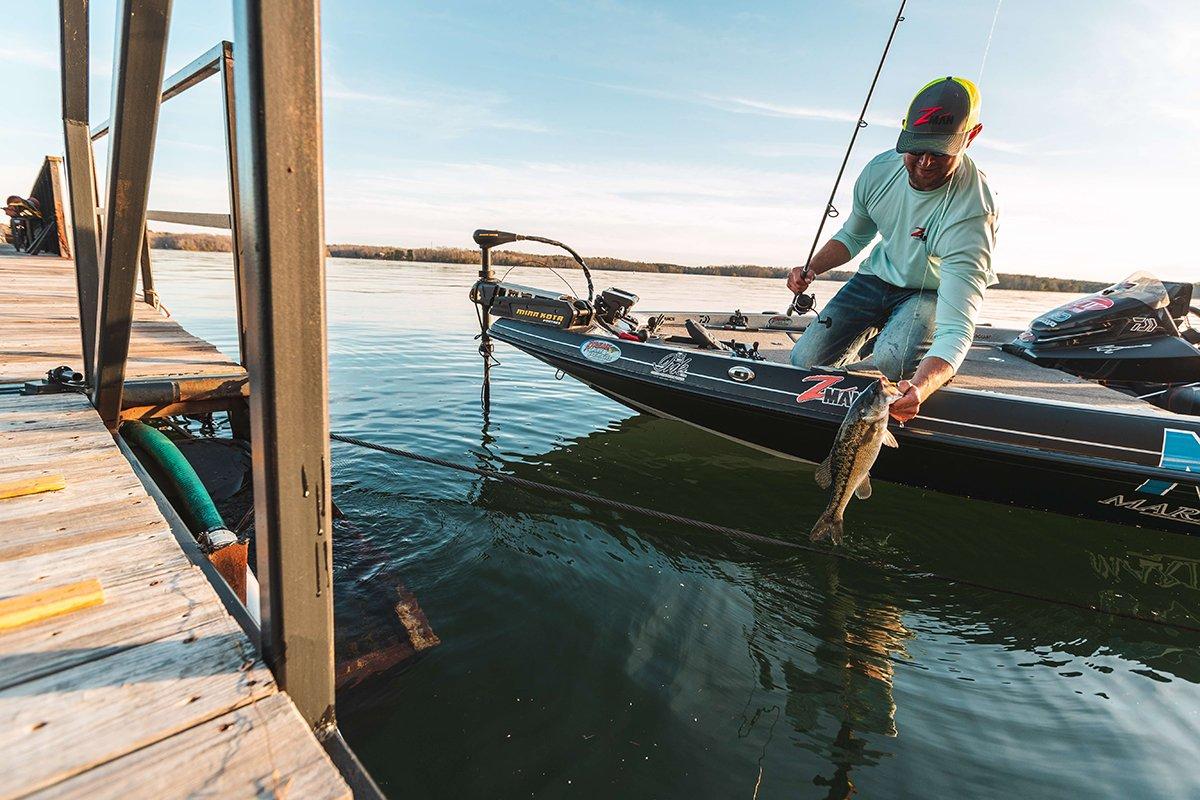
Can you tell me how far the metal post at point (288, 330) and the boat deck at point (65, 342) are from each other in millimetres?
3243

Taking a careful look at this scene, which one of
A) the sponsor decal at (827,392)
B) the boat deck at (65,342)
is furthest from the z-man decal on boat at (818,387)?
the boat deck at (65,342)

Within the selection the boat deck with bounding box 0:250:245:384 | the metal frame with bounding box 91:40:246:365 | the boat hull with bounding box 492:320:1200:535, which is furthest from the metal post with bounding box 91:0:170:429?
the boat hull with bounding box 492:320:1200:535

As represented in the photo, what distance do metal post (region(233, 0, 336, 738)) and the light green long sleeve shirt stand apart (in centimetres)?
360

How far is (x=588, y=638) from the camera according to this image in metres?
2.95

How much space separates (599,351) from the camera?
541cm

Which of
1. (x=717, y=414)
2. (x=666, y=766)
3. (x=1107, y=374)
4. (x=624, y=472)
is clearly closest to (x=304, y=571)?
(x=666, y=766)

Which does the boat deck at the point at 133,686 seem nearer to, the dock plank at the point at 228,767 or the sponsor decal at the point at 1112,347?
the dock plank at the point at 228,767

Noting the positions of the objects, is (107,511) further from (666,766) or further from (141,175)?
(666,766)

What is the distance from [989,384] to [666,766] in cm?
474

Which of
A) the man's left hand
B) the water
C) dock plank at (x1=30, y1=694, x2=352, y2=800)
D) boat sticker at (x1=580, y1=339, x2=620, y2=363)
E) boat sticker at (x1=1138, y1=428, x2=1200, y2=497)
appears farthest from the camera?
boat sticker at (x1=580, y1=339, x2=620, y2=363)

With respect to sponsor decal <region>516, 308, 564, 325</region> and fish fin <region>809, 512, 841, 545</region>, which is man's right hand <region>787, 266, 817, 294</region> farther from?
sponsor decal <region>516, 308, 564, 325</region>

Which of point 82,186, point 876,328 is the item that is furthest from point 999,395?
point 82,186

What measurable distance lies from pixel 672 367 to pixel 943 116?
→ 2.59m

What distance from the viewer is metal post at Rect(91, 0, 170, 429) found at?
1804mm
